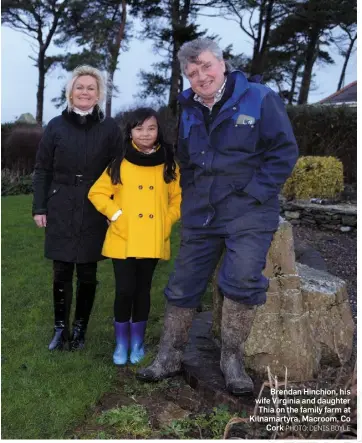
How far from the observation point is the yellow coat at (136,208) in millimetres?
3391

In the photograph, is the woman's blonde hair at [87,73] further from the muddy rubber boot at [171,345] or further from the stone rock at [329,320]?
the stone rock at [329,320]

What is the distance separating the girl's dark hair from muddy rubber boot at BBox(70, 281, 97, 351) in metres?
0.85

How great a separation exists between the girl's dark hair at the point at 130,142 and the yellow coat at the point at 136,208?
3 cm

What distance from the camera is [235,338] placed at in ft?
10.1

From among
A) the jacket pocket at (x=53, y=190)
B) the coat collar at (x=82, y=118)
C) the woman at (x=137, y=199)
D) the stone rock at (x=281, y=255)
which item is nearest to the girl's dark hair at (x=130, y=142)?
the woman at (x=137, y=199)

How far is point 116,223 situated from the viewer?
343 centimetres

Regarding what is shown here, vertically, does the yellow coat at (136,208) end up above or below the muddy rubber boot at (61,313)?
above

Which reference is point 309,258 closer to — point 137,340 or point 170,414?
point 137,340

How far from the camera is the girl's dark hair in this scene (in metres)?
3.38

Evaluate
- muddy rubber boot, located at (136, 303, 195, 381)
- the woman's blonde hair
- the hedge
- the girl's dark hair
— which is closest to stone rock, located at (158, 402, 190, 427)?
muddy rubber boot, located at (136, 303, 195, 381)

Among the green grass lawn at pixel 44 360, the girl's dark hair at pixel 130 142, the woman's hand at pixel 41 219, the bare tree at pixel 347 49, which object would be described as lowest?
the green grass lawn at pixel 44 360

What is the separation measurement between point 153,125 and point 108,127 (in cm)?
48

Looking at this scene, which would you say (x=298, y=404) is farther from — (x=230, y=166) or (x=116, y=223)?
(x=116, y=223)

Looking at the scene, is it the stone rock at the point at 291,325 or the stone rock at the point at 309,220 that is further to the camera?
the stone rock at the point at 309,220
